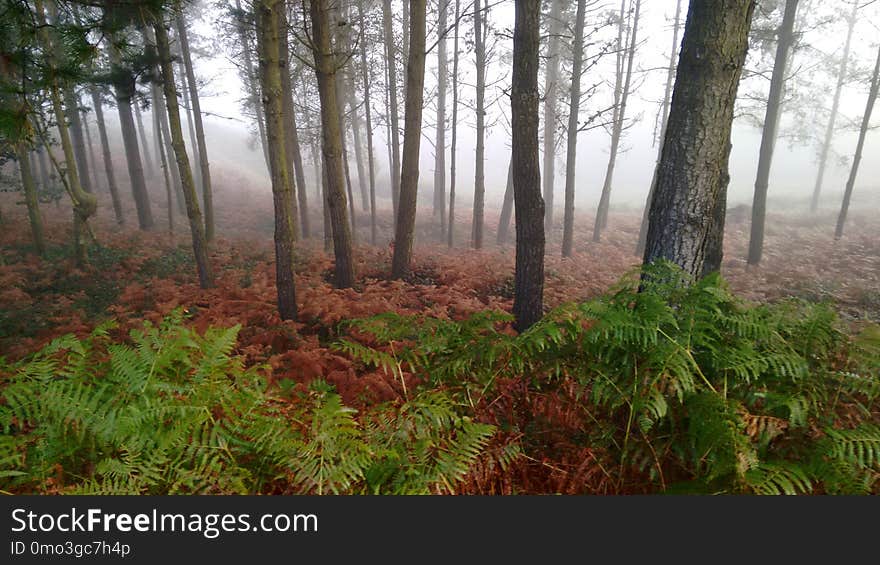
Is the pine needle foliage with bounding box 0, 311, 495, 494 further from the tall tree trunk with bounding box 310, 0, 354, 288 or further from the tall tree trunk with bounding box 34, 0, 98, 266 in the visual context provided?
the tall tree trunk with bounding box 34, 0, 98, 266

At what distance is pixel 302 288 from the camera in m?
8.46

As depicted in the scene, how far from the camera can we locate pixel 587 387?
8.61 ft

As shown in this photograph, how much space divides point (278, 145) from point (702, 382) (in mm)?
6264

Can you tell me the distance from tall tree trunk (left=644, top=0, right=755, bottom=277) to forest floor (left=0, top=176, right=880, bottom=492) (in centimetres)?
63

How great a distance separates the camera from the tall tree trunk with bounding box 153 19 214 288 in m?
7.82

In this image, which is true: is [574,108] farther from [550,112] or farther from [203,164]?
[203,164]

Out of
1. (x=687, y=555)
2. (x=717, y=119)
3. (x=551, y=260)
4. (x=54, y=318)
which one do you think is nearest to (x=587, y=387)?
(x=687, y=555)

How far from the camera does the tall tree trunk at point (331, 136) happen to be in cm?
735

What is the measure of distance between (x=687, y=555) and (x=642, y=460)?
62 cm

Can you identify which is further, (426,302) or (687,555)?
(426,302)

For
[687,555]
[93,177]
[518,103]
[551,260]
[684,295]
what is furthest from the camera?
[93,177]

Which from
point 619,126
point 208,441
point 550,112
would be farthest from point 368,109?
point 208,441

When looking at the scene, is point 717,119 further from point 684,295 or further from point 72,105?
point 72,105

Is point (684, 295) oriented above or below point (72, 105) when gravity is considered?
below
